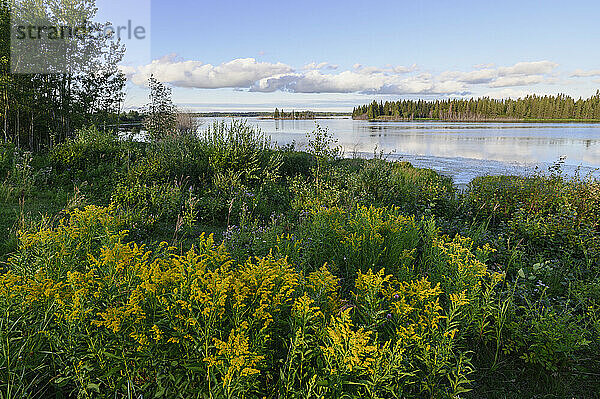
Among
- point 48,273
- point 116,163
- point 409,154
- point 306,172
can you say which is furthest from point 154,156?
point 409,154

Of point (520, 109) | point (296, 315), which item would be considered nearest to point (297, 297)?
point (296, 315)

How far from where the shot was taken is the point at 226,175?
26.1ft

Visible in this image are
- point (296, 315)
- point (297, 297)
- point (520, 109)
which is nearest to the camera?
point (296, 315)

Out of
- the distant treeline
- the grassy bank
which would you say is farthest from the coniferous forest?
the distant treeline

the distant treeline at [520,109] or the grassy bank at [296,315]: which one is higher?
the distant treeline at [520,109]

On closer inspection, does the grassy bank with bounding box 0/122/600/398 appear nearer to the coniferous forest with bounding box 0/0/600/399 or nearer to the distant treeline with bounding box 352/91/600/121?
the coniferous forest with bounding box 0/0/600/399

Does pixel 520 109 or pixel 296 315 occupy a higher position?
pixel 520 109

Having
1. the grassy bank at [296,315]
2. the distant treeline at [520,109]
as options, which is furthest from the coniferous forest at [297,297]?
the distant treeline at [520,109]

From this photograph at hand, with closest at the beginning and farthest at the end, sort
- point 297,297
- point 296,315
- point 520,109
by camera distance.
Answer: point 296,315 → point 297,297 → point 520,109

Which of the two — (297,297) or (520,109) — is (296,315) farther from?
(520,109)

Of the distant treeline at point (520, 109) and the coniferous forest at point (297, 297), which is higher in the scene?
the distant treeline at point (520, 109)

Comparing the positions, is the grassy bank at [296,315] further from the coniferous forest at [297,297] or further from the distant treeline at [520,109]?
the distant treeline at [520,109]

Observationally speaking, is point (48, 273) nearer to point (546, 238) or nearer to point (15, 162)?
point (546, 238)

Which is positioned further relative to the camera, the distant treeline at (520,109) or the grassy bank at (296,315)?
the distant treeline at (520,109)
